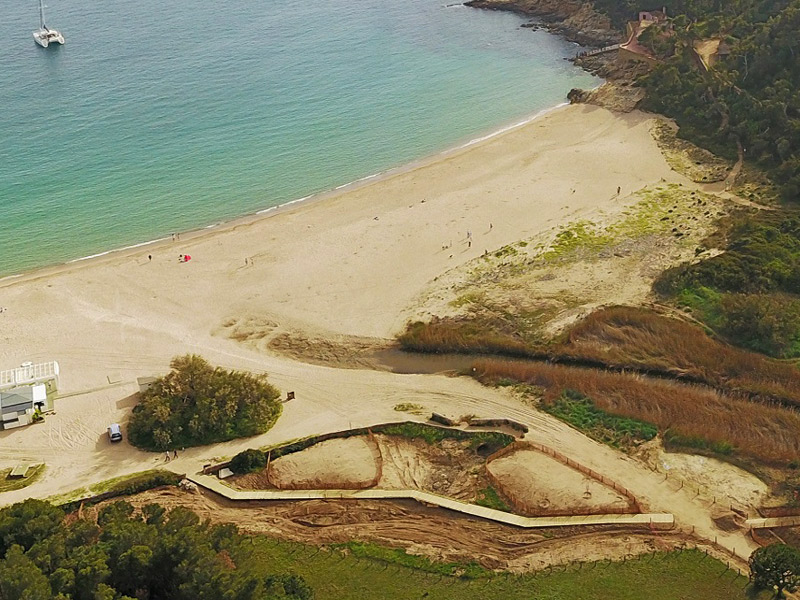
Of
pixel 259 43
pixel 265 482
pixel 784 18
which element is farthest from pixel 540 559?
pixel 259 43

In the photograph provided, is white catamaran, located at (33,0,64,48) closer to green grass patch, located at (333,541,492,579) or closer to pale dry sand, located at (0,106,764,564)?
pale dry sand, located at (0,106,764,564)

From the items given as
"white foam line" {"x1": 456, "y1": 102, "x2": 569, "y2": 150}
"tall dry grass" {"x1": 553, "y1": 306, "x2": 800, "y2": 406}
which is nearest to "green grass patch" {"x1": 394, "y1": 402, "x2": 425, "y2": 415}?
"tall dry grass" {"x1": 553, "y1": 306, "x2": 800, "y2": 406}

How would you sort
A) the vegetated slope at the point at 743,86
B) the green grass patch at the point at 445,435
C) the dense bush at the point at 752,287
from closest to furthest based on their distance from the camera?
the green grass patch at the point at 445,435
the dense bush at the point at 752,287
the vegetated slope at the point at 743,86

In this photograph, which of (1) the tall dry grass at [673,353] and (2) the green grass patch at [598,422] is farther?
(1) the tall dry grass at [673,353]

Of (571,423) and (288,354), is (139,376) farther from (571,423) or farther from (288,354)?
(571,423)

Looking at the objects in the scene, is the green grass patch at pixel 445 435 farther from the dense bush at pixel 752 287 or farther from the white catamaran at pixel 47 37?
the white catamaran at pixel 47 37

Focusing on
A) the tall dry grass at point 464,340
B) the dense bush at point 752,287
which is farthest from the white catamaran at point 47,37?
the dense bush at point 752,287
